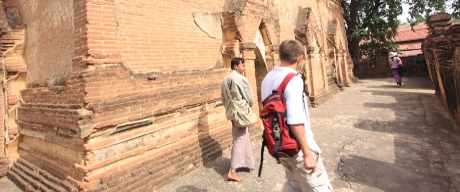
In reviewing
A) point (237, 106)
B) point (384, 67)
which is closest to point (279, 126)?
point (237, 106)

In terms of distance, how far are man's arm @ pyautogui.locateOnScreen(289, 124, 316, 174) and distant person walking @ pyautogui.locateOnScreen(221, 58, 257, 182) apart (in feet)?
5.92

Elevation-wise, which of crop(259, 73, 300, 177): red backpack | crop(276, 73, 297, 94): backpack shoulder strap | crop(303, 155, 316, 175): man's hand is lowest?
crop(303, 155, 316, 175): man's hand

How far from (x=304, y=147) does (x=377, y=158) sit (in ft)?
10.1

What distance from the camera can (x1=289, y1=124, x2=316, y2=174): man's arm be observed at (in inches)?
74.7

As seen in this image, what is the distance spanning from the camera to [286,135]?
1.94m

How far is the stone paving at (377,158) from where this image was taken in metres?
3.49

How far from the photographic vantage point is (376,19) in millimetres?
18906

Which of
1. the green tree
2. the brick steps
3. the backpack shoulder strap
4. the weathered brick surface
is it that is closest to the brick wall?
the green tree

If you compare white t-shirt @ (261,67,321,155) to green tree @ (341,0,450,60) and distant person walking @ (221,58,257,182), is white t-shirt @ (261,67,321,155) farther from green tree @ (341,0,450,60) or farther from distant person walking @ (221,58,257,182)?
green tree @ (341,0,450,60)

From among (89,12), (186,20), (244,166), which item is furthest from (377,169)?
(89,12)

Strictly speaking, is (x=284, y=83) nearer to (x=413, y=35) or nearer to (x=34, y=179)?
(x=34, y=179)

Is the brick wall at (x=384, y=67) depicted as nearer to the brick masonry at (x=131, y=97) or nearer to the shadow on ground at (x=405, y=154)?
the shadow on ground at (x=405, y=154)

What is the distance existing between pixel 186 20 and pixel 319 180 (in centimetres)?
358

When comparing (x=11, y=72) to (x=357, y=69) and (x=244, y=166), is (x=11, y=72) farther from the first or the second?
(x=357, y=69)
